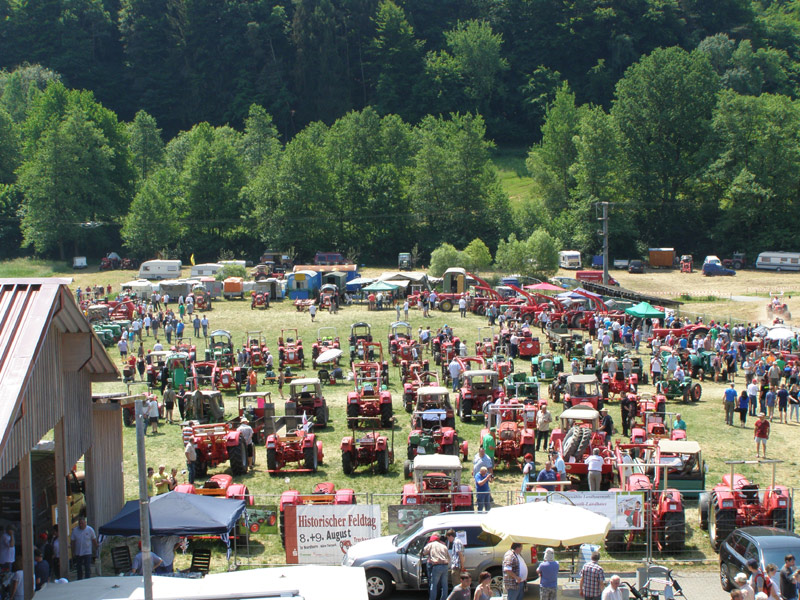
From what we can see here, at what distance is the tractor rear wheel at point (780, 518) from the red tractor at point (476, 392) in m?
9.78

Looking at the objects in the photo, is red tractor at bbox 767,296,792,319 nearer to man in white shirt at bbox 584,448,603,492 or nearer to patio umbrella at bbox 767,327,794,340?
patio umbrella at bbox 767,327,794,340

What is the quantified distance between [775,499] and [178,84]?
112548 millimetres

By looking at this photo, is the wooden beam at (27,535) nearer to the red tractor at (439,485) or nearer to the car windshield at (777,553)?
the red tractor at (439,485)

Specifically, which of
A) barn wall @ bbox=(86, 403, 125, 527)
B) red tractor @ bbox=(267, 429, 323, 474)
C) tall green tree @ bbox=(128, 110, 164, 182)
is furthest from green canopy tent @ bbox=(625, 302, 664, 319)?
tall green tree @ bbox=(128, 110, 164, 182)

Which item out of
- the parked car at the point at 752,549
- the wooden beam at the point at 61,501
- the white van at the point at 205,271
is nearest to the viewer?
the parked car at the point at 752,549

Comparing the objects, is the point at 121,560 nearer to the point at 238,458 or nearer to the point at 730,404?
the point at 238,458

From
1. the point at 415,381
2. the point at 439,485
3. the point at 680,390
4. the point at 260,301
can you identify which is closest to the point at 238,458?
the point at 439,485

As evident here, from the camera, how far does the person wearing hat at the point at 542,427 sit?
69.9 feet

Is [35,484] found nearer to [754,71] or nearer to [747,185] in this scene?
[747,185]

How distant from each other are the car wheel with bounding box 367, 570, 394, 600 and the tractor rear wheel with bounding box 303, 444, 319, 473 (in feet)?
20.8

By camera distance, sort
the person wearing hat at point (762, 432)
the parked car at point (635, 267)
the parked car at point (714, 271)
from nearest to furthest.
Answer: the person wearing hat at point (762, 432) < the parked car at point (714, 271) < the parked car at point (635, 267)

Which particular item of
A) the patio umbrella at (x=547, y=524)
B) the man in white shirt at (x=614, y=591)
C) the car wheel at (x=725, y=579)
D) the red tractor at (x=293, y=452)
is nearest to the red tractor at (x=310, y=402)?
the red tractor at (x=293, y=452)

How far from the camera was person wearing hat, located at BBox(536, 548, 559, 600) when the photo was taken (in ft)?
40.9

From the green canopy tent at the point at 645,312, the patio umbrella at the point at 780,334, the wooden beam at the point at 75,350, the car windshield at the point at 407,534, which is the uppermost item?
the wooden beam at the point at 75,350
